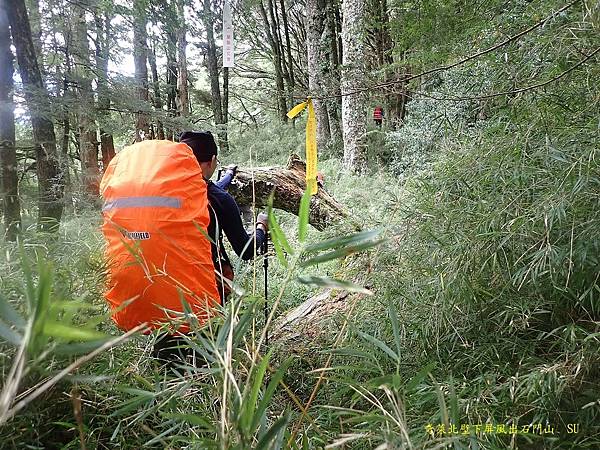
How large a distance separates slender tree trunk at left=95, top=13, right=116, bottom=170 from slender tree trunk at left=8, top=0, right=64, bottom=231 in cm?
108

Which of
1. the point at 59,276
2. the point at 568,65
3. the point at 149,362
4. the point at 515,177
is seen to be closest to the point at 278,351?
the point at 149,362

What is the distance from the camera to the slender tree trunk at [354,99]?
7.55 metres

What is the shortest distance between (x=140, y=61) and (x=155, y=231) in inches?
451

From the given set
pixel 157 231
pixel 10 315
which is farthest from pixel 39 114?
pixel 10 315

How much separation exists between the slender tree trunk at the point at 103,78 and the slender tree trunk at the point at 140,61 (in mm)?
466

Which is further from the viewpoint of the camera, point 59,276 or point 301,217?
point 59,276

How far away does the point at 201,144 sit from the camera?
110 inches

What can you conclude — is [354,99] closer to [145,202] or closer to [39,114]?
[39,114]

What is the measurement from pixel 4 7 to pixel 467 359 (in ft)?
18.4

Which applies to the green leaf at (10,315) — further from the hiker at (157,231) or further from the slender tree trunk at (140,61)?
the slender tree trunk at (140,61)

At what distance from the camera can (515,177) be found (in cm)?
181

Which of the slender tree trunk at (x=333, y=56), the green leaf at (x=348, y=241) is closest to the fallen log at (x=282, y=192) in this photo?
the green leaf at (x=348, y=241)

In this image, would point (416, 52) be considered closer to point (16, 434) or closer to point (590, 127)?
point (590, 127)

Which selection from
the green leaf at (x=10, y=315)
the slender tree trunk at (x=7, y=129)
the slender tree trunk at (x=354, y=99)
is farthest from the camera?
the slender tree trunk at (x=354, y=99)
